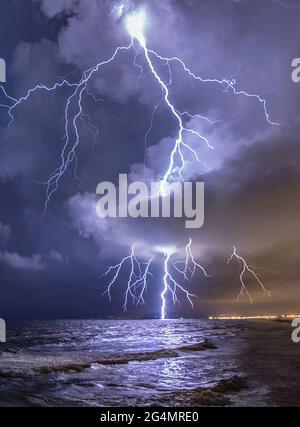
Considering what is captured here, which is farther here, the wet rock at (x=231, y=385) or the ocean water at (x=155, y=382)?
the wet rock at (x=231, y=385)

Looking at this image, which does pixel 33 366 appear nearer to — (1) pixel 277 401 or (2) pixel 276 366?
(2) pixel 276 366

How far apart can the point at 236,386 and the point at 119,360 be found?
8.00 m

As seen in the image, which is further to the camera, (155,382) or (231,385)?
(155,382)

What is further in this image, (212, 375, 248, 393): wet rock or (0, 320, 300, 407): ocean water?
(212, 375, 248, 393): wet rock

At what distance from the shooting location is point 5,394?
34.1 ft

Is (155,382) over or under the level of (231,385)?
under

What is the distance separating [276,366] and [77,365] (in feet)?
24.5
